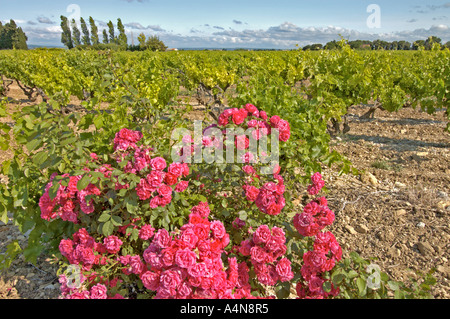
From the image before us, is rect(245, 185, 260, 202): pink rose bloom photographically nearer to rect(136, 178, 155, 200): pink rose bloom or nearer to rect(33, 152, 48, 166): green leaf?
rect(136, 178, 155, 200): pink rose bloom

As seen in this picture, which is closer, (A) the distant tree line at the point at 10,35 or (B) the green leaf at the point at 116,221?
(B) the green leaf at the point at 116,221

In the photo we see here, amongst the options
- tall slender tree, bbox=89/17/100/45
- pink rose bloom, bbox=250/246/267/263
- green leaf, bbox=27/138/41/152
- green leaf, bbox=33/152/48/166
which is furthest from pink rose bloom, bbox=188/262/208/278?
tall slender tree, bbox=89/17/100/45

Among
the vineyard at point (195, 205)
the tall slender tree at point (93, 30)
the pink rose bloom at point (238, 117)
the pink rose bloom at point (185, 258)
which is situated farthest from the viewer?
the tall slender tree at point (93, 30)

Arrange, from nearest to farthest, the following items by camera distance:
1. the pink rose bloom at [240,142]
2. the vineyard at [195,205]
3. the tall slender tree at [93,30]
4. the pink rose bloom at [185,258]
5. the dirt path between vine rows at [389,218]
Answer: the pink rose bloom at [185,258] → the vineyard at [195,205] → the pink rose bloom at [240,142] → the dirt path between vine rows at [389,218] → the tall slender tree at [93,30]

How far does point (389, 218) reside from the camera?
316cm

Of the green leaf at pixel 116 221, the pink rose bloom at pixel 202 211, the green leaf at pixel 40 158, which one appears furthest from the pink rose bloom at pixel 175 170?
the green leaf at pixel 40 158

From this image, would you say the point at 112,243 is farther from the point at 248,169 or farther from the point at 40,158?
the point at 248,169

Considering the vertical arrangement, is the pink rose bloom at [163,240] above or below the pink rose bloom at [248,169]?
below

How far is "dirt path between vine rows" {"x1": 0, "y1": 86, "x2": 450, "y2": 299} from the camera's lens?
95.2 inches

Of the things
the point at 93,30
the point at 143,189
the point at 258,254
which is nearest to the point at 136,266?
the point at 143,189

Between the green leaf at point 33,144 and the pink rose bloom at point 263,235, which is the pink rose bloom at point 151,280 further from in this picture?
the green leaf at point 33,144

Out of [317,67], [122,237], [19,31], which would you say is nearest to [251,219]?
[122,237]

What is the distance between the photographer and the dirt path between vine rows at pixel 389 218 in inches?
95.2
